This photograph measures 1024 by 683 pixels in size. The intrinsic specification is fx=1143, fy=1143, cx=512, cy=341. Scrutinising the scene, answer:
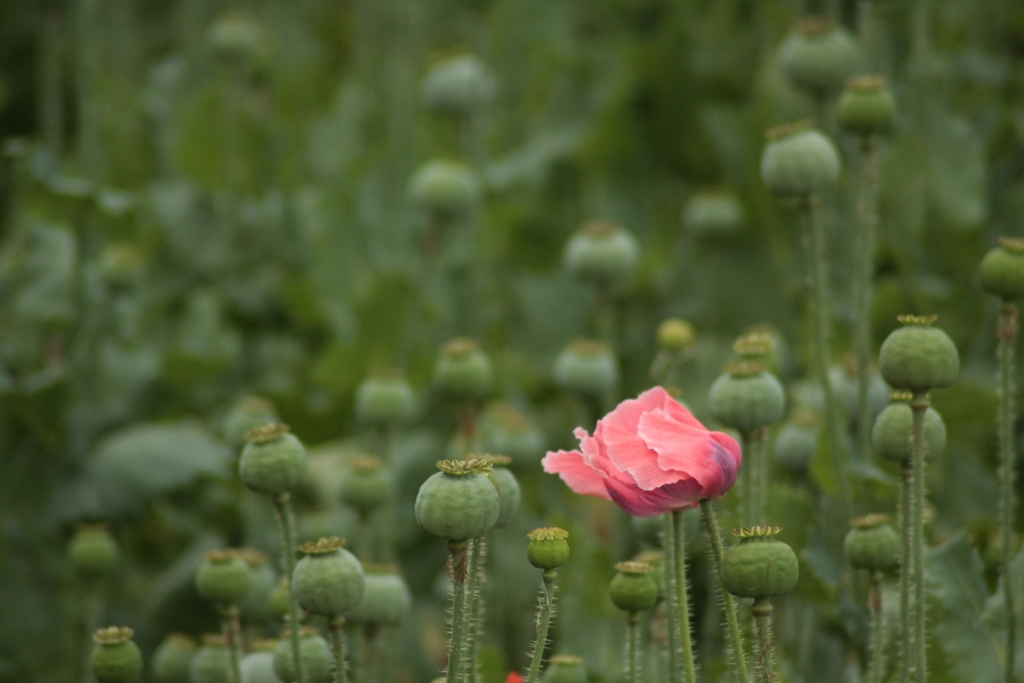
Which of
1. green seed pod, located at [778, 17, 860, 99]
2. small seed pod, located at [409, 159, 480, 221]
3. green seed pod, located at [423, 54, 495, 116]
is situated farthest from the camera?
green seed pod, located at [423, 54, 495, 116]

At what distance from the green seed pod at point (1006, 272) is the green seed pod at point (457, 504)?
1.33ft

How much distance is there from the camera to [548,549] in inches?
27.9

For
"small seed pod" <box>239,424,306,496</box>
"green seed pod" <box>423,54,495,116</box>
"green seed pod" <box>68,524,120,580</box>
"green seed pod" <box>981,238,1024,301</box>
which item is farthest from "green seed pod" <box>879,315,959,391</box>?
"green seed pod" <box>423,54,495,116</box>

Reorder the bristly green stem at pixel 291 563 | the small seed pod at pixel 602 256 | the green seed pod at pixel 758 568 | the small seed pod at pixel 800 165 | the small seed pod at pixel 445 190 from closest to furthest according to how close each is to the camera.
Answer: the green seed pod at pixel 758 568, the bristly green stem at pixel 291 563, the small seed pod at pixel 800 165, the small seed pod at pixel 602 256, the small seed pod at pixel 445 190

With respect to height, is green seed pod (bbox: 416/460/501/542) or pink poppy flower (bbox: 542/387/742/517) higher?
pink poppy flower (bbox: 542/387/742/517)

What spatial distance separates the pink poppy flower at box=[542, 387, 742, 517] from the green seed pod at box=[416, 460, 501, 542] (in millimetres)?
72

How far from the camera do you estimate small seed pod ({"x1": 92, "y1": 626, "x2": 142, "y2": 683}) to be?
2.79 feet

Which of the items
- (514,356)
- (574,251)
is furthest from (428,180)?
(514,356)

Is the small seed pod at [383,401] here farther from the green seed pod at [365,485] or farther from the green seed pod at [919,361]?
the green seed pod at [919,361]

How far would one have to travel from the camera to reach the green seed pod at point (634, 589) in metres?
0.81

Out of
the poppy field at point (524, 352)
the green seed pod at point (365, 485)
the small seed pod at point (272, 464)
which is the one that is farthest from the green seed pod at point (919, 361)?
the green seed pod at point (365, 485)

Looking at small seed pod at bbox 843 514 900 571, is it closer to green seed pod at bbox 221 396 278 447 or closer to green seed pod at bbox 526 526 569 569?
green seed pod at bbox 526 526 569 569

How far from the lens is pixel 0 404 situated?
4.60 ft

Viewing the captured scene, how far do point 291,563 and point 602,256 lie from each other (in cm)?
79
